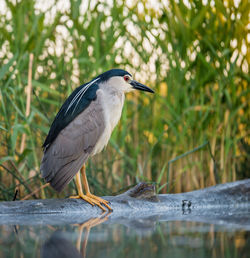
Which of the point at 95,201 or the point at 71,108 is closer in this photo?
the point at 95,201

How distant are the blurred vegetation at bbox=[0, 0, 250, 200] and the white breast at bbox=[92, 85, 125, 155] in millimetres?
590

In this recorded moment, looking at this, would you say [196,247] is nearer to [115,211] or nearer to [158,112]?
[115,211]

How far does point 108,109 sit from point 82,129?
0.23 metres

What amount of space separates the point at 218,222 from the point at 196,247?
0.78m

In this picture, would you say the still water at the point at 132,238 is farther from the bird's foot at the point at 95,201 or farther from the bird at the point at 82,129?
the bird at the point at 82,129

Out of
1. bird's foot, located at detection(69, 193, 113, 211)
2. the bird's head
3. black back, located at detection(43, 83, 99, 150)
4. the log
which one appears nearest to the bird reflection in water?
the log

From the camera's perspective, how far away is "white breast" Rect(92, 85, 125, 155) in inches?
143

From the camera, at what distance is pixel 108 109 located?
12.0ft

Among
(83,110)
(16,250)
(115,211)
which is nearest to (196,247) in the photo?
(16,250)

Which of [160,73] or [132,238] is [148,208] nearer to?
[132,238]

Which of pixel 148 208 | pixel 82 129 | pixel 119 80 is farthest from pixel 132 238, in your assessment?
pixel 119 80

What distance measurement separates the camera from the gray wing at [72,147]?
133 inches

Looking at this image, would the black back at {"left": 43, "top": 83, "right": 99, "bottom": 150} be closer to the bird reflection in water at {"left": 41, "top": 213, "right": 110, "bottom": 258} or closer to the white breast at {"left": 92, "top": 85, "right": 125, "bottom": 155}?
the white breast at {"left": 92, "top": 85, "right": 125, "bottom": 155}

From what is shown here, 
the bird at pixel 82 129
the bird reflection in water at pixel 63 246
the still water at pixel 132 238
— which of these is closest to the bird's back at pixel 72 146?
the bird at pixel 82 129
